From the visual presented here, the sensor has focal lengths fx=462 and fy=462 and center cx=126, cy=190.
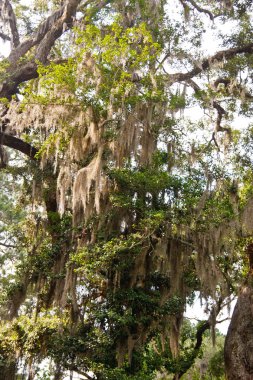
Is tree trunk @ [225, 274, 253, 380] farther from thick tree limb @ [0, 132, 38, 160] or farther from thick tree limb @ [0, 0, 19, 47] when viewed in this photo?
thick tree limb @ [0, 0, 19, 47]

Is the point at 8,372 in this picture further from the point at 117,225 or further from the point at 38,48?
the point at 38,48

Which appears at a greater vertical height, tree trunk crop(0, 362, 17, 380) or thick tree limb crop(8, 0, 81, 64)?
thick tree limb crop(8, 0, 81, 64)

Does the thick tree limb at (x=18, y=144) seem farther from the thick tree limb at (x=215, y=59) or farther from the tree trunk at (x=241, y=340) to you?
the tree trunk at (x=241, y=340)

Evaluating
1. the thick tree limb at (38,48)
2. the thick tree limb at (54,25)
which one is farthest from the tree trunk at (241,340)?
the thick tree limb at (54,25)

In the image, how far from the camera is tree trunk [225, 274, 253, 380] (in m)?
9.73

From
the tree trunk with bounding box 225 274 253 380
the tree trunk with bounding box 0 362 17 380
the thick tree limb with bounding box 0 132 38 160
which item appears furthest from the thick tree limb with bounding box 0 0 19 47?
the tree trunk with bounding box 225 274 253 380

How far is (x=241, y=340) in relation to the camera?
33.1 feet

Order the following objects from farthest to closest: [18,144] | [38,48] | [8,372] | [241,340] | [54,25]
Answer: [18,144] < [54,25] < [38,48] < [8,372] < [241,340]

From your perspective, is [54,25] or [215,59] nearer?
[54,25]

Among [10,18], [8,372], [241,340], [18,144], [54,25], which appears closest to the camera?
[241,340]

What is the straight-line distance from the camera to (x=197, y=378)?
16.3 metres

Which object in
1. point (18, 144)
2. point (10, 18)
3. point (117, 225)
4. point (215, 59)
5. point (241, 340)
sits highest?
point (10, 18)

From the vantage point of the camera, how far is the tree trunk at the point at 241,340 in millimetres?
9727

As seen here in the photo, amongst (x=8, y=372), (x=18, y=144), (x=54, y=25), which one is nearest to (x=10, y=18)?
(x=54, y=25)
